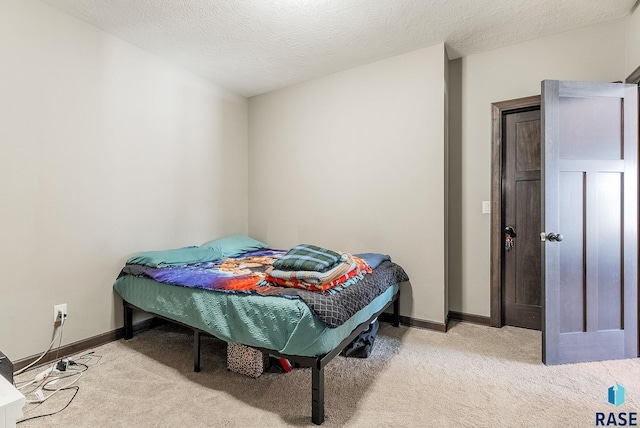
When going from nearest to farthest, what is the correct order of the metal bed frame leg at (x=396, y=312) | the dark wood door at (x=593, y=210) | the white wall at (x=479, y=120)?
the dark wood door at (x=593, y=210), the white wall at (x=479, y=120), the metal bed frame leg at (x=396, y=312)

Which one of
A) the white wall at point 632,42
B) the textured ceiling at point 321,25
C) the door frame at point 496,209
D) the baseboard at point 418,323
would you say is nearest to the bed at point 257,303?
the baseboard at point 418,323

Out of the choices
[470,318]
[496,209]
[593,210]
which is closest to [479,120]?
[496,209]

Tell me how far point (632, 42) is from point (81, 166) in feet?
14.1

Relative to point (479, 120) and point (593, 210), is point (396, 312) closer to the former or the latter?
point (593, 210)

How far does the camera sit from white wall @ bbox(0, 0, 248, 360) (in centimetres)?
203

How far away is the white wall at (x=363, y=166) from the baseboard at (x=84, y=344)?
1575 mm

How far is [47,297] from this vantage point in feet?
7.11

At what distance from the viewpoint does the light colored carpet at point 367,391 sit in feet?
5.14

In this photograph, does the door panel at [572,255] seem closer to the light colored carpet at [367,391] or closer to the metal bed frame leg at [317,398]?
the light colored carpet at [367,391]

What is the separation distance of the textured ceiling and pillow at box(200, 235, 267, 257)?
Result: 6.01 ft

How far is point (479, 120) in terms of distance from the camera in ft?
9.48

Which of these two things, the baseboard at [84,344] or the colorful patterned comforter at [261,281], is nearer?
the colorful patterned comforter at [261,281]

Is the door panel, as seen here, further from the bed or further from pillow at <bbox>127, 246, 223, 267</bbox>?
pillow at <bbox>127, 246, 223, 267</bbox>

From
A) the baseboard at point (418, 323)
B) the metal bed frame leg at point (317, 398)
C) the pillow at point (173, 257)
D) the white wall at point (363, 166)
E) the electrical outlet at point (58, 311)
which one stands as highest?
the white wall at point (363, 166)
